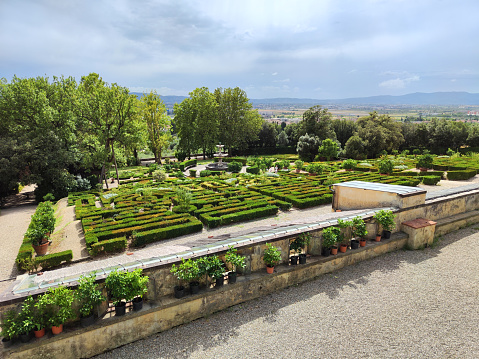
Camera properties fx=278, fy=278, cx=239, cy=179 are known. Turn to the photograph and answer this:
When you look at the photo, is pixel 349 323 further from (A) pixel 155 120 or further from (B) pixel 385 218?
(A) pixel 155 120

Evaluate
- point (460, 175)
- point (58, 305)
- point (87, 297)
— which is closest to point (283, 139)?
point (460, 175)

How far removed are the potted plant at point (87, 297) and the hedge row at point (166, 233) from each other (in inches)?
274

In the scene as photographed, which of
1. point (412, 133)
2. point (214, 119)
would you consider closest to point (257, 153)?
point (214, 119)

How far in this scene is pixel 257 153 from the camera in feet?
225

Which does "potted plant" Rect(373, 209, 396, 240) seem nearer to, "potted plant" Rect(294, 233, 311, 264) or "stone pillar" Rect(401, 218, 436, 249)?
"stone pillar" Rect(401, 218, 436, 249)

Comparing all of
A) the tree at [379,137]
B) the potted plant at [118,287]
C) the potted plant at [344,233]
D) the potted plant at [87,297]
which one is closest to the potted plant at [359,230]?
the potted plant at [344,233]

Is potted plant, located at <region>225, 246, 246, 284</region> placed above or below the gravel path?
above

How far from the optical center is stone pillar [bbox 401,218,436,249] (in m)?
10.5

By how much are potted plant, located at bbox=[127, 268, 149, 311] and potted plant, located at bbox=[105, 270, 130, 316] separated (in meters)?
0.10

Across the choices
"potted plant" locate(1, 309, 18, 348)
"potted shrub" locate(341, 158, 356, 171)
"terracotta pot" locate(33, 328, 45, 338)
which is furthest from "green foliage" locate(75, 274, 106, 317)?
"potted shrub" locate(341, 158, 356, 171)

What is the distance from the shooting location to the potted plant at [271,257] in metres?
7.71

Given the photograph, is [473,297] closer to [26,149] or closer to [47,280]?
[47,280]

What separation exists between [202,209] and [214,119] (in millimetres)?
37585

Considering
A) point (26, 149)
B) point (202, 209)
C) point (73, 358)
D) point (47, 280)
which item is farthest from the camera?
point (26, 149)
